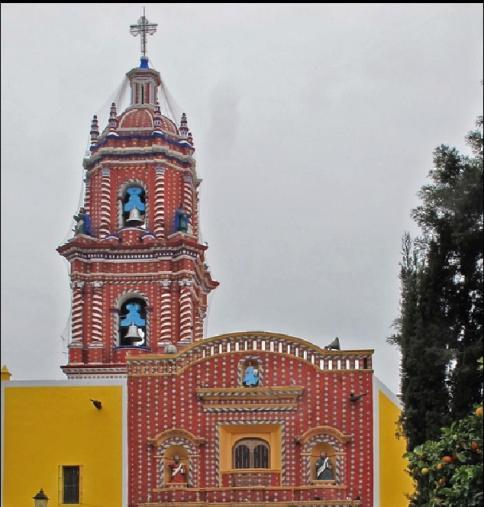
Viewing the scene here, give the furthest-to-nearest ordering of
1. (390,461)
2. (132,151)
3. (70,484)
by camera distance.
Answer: (132,151) → (390,461) → (70,484)

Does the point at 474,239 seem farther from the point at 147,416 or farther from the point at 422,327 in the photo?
the point at 147,416

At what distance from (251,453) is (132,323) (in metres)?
7.17

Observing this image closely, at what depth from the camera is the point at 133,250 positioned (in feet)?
119

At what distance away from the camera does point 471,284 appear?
22.0 meters

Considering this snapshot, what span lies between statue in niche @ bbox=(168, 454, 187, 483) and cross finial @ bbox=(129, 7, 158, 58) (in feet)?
47.5

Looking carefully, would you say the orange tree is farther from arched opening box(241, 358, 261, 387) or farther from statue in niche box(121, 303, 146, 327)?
statue in niche box(121, 303, 146, 327)

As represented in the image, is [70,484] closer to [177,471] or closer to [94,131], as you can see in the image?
[177,471]

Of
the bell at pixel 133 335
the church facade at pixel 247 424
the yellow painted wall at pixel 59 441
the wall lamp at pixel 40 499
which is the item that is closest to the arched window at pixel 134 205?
the bell at pixel 133 335

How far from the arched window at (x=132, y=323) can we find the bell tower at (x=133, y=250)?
3 centimetres

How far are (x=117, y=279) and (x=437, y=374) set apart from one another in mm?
15277

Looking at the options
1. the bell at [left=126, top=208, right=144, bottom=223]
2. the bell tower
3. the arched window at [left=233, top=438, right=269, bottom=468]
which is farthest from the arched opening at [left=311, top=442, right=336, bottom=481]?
the bell at [left=126, top=208, right=144, bottom=223]

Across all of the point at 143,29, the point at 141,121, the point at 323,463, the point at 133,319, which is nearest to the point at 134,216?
the point at 133,319

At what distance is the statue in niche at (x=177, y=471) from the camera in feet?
98.0

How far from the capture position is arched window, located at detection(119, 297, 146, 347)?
35938 mm
